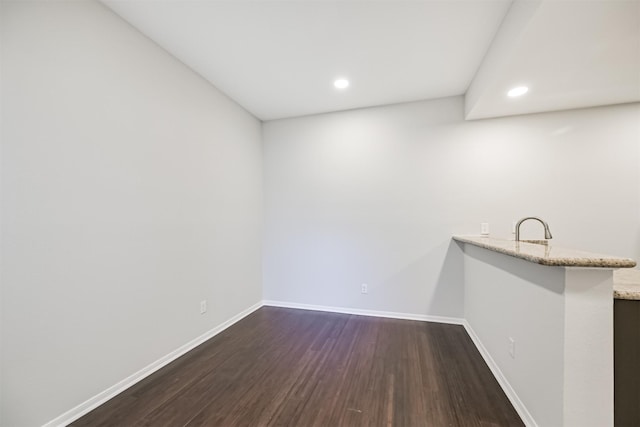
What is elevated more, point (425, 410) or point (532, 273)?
point (532, 273)

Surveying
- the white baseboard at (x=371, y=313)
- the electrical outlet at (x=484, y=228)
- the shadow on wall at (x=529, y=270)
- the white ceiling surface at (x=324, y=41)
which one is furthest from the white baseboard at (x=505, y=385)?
the white ceiling surface at (x=324, y=41)

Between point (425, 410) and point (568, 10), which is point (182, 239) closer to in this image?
point (425, 410)

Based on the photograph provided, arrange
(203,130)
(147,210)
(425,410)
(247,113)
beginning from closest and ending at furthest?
(425,410), (147,210), (203,130), (247,113)

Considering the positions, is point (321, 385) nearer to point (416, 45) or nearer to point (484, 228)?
point (484, 228)

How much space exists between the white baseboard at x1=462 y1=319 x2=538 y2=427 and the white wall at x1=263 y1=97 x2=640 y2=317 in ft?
2.11

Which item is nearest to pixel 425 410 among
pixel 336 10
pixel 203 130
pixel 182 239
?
pixel 182 239

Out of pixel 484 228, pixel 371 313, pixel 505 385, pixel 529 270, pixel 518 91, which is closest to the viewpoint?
pixel 529 270

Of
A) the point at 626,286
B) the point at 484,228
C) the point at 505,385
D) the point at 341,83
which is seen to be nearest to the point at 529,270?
the point at 626,286

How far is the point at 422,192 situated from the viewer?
3162 millimetres

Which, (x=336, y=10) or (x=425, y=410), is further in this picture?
(x=336, y=10)

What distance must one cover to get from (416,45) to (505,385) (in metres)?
2.74

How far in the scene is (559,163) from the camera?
2.77m

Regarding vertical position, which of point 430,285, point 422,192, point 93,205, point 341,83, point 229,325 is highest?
point 341,83

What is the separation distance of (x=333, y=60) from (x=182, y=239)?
2.19m
